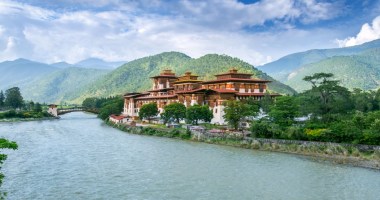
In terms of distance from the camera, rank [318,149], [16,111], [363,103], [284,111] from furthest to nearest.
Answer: [16,111] → [363,103] → [284,111] → [318,149]

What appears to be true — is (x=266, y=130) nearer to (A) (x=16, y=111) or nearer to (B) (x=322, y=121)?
(B) (x=322, y=121)

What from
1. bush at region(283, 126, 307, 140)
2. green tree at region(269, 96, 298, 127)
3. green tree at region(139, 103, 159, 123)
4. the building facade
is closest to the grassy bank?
the building facade

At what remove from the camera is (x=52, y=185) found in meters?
26.3

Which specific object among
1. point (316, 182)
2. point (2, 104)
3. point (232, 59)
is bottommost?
point (316, 182)

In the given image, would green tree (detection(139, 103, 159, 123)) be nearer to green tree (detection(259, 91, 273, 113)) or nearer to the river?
green tree (detection(259, 91, 273, 113))

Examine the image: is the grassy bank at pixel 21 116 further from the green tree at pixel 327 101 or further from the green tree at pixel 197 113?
the green tree at pixel 327 101

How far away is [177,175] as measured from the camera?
29562mm

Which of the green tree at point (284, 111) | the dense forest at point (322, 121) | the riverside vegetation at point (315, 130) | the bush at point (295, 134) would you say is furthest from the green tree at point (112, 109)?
the bush at point (295, 134)

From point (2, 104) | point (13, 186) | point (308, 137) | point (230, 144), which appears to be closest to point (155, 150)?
point (230, 144)

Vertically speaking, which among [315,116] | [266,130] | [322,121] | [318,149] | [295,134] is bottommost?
[318,149]

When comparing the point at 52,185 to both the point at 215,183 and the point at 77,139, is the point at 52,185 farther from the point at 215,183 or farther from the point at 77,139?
the point at 77,139

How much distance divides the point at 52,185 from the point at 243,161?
16.1 metres

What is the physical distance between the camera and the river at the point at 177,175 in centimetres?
2461

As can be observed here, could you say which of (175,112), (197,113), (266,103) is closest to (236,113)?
(197,113)
